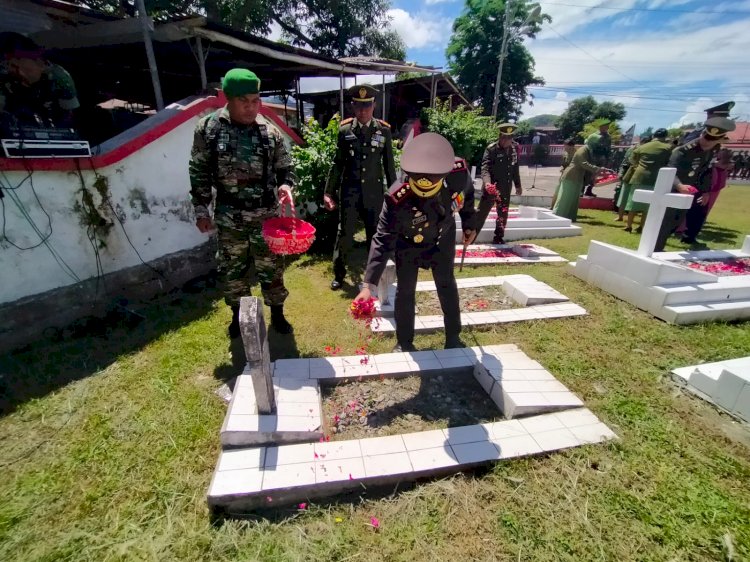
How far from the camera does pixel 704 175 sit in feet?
21.2

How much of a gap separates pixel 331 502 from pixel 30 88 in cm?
522

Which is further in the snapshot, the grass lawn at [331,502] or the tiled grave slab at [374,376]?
the tiled grave slab at [374,376]

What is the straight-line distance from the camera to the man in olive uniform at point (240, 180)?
315 centimetres

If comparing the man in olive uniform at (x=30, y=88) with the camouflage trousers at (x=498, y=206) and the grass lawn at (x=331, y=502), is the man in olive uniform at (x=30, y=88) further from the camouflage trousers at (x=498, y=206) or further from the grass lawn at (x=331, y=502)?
the camouflage trousers at (x=498, y=206)

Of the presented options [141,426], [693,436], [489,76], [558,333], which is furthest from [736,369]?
[489,76]

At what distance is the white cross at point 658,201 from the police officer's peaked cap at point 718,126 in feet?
6.95

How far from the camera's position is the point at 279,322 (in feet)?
13.1

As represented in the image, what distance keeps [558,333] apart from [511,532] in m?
2.63

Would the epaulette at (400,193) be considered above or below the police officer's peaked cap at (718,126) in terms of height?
below


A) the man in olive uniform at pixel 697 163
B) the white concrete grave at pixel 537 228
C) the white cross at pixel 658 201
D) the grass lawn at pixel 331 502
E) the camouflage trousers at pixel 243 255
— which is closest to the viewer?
the grass lawn at pixel 331 502

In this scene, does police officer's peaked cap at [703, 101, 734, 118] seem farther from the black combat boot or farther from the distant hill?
the distant hill

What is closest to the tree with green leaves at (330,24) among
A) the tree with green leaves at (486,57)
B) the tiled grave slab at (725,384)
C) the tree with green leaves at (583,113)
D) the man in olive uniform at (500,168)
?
the tree with green leaves at (486,57)

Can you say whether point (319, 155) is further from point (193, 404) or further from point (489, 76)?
point (489, 76)

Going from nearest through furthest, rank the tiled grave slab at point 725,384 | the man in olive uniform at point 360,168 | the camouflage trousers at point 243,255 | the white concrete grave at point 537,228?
the tiled grave slab at point 725,384
the camouflage trousers at point 243,255
the man in olive uniform at point 360,168
the white concrete grave at point 537,228
